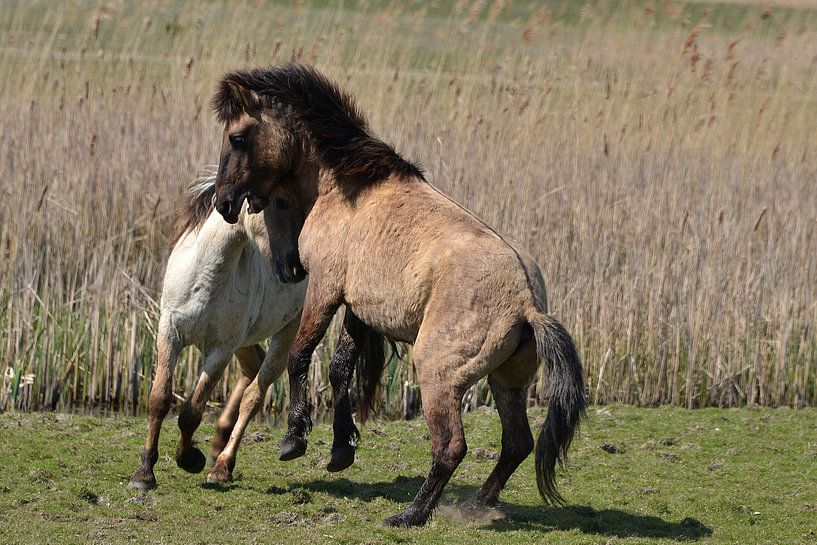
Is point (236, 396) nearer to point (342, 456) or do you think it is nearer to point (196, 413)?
point (196, 413)

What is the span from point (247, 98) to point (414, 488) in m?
2.13

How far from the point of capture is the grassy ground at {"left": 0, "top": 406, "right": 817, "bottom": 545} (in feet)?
14.6

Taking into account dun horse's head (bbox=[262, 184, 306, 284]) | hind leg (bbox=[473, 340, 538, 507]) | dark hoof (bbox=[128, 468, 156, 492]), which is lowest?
dark hoof (bbox=[128, 468, 156, 492])

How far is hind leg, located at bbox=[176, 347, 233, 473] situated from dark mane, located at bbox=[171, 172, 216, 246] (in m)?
0.66

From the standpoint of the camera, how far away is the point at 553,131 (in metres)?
9.51

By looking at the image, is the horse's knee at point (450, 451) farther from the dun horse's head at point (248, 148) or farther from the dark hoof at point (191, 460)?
the dark hoof at point (191, 460)

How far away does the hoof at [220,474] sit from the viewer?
5285 mm

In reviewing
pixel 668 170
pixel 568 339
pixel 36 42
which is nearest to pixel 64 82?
pixel 36 42

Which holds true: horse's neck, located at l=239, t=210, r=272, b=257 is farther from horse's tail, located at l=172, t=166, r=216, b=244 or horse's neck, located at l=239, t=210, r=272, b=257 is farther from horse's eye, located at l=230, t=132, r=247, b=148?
horse's eye, located at l=230, t=132, r=247, b=148

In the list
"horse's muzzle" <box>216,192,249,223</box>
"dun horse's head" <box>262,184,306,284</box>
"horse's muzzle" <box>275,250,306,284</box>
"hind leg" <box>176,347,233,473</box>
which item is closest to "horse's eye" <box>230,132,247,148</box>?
"horse's muzzle" <box>216,192,249,223</box>

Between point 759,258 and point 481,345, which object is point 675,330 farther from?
point 481,345

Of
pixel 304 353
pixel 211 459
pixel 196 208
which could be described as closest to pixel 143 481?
pixel 211 459

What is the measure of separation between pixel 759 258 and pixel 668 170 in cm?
129

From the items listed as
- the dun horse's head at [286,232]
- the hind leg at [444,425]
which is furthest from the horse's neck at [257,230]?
the hind leg at [444,425]
